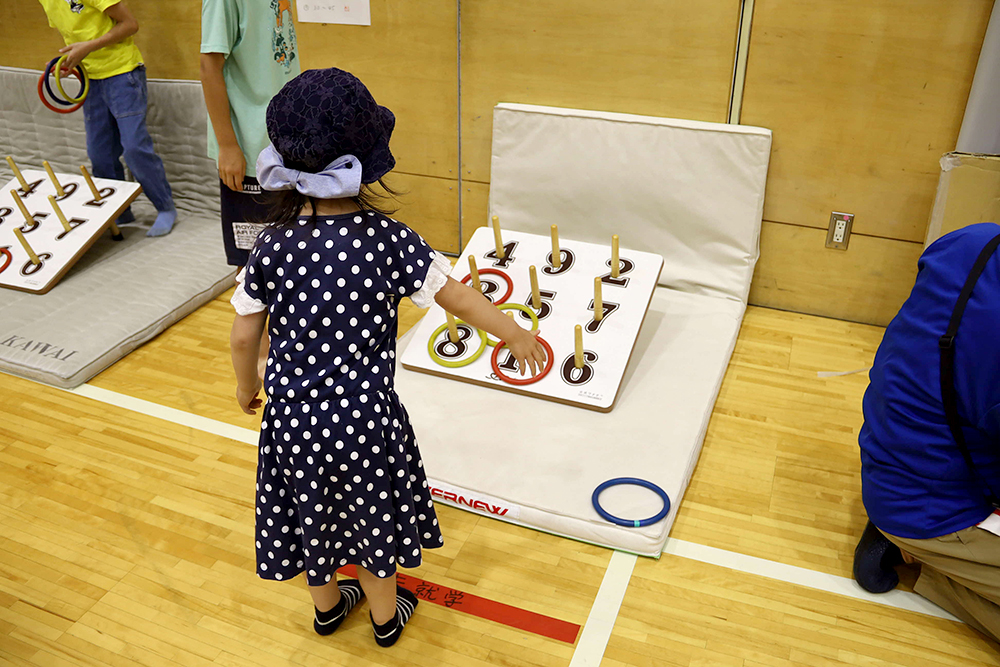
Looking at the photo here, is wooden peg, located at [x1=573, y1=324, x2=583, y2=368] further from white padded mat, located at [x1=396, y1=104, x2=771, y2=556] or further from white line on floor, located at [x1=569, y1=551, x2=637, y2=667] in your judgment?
white line on floor, located at [x1=569, y1=551, x2=637, y2=667]

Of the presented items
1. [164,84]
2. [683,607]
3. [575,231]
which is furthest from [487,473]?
[164,84]

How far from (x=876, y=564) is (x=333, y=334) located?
1.42 meters

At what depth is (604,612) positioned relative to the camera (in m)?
1.88

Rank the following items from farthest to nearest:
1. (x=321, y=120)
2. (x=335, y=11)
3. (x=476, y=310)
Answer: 1. (x=335, y=11)
2. (x=476, y=310)
3. (x=321, y=120)

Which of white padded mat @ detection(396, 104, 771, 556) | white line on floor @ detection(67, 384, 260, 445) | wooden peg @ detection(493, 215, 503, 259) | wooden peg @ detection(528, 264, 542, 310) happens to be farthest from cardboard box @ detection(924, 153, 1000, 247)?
white line on floor @ detection(67, 384, 260, 445)

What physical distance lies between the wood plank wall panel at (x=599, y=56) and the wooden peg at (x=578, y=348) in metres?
1.10

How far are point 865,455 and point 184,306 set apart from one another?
8.57 feet

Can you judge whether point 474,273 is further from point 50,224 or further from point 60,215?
point 50,224

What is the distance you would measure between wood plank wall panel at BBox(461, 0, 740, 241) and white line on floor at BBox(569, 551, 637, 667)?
180 centimetres

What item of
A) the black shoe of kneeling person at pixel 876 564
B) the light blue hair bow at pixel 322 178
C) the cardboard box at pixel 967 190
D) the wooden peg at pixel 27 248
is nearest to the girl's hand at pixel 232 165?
the wooden peg at pixel 27 248

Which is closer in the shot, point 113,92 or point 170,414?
point 170,414

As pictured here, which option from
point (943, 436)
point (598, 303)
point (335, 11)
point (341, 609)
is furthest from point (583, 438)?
point (335, 11)

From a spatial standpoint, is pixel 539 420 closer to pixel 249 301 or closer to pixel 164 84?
pixel 249 301

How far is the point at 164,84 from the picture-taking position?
397 centimetres
